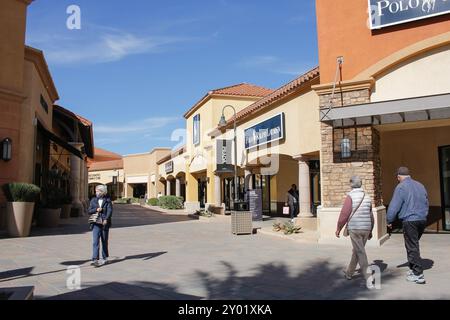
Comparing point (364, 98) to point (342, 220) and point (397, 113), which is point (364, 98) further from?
point (342, 220)

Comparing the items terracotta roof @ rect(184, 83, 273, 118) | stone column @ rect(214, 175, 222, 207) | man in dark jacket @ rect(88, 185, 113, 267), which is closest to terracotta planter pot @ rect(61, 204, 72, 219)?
stone column @ rect(214, 175, 222, 207)

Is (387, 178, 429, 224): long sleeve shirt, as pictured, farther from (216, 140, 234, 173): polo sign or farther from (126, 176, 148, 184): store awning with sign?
(126, 176, 148, 184): store awning with sign

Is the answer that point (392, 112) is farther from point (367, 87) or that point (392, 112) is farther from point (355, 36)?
point (355, 36)

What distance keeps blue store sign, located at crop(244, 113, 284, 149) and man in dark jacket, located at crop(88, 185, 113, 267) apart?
9751mm

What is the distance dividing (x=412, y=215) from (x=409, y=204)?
7.1 inches

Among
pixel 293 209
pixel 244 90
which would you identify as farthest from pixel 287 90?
pixel 244 90

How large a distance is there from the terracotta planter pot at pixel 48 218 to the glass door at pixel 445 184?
13582mm

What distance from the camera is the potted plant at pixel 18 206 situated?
12477 millimetres

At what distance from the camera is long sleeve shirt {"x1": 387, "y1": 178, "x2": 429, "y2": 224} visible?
22.6 ft

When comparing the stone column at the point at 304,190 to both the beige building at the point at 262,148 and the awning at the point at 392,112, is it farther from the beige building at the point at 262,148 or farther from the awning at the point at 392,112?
the awning at the point at 392,112

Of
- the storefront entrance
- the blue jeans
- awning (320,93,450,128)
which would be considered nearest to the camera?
the blue jeans
